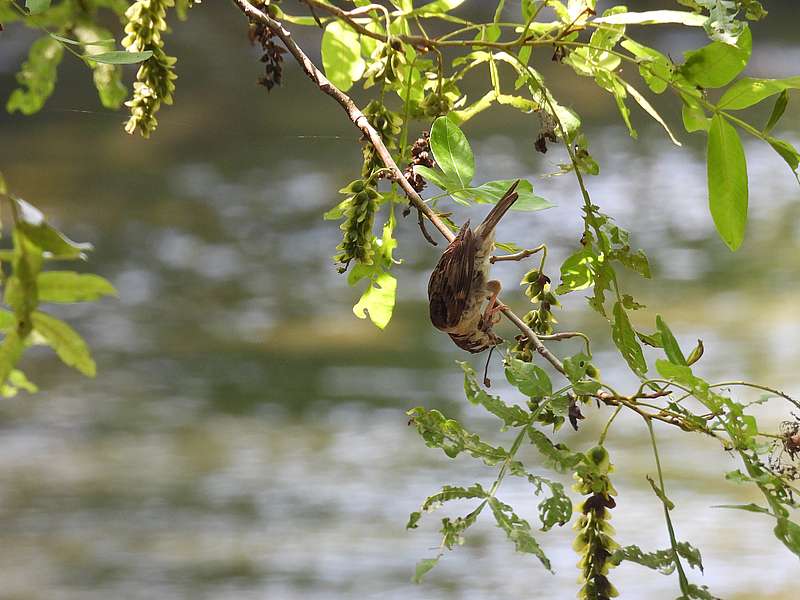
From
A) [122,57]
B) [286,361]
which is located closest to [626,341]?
[122,57]

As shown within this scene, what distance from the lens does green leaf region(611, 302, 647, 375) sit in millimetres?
191

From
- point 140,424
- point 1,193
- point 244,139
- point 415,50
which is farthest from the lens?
point 244,139

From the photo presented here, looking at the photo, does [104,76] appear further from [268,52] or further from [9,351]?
[9,351]

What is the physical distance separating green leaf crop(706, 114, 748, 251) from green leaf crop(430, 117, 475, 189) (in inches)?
1.9

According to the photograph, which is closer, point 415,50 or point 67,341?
point 67,341

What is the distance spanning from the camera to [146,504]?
0.92m

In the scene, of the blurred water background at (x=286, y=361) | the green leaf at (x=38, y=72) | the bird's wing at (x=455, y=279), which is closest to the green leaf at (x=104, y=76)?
the green leaf at (x=38, y=72)

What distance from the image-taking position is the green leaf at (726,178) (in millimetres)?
194

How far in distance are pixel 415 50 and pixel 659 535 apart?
28.7 inches

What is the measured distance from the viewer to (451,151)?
0.70 ft

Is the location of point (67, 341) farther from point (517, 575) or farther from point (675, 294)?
point (675, 294)

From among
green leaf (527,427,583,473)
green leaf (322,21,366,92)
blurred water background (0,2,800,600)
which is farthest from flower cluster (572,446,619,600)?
Result: blurred water background (0,2,800,600)

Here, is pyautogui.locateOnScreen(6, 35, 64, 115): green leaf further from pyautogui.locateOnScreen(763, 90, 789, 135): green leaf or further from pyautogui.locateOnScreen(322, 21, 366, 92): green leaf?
pyautogui.locateOnScreen(763, 90, 789, 135): green leaf

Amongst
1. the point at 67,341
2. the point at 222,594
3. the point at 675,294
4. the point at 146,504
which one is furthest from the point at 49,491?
the point at 67,341
